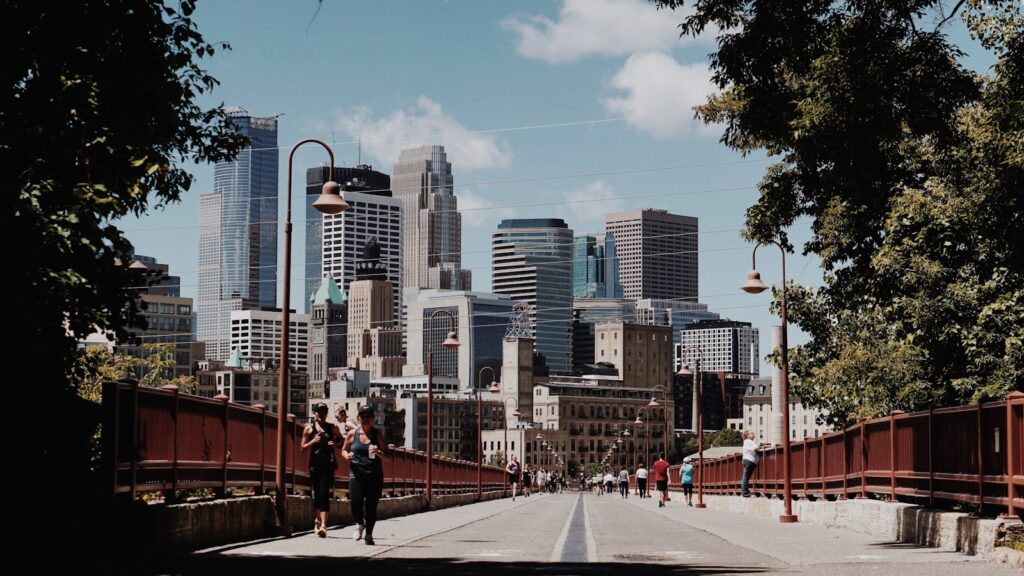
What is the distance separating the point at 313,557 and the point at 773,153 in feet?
46.4

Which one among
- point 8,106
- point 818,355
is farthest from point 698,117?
point 818,355

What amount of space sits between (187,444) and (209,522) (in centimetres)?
93

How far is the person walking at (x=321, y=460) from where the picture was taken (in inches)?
808

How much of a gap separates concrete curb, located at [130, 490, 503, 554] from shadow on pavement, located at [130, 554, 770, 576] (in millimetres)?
333

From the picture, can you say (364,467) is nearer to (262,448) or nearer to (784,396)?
(262,448)

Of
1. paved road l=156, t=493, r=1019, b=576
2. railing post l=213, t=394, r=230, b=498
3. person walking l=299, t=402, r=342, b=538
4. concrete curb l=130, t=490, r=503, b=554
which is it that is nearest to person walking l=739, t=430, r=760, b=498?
paved road l=156, t=493, r=1019, b=576

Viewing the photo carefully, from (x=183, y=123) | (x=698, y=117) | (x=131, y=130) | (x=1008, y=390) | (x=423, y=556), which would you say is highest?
(x=698, y=117)

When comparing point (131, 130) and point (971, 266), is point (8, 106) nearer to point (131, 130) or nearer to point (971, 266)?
point (131, 130)

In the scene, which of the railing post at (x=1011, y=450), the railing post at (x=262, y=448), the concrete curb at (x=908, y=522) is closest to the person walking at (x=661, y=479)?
the concrete curb at (x=908, y=522)

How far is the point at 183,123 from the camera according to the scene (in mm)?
18984

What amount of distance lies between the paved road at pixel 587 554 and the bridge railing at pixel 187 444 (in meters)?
0.95

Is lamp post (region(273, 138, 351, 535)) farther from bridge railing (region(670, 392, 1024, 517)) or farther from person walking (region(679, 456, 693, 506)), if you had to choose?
person walking (region(679, 456, 693, 506))

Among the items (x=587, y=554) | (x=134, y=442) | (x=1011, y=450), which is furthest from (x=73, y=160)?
(x=1011, y=450)

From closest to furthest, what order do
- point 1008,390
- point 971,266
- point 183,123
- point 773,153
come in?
point 183,123, point 773,153, point 1008,390, point 971,266
